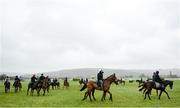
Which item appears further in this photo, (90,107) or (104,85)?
(104,85)

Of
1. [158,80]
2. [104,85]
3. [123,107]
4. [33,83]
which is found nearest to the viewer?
[123,107]

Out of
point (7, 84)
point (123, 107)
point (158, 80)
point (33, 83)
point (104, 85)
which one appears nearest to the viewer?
point (123, 107)

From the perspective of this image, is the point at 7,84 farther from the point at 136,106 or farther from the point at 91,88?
the point at 136,106

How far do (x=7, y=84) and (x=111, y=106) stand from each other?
24057 mm

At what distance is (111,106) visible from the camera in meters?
26.2

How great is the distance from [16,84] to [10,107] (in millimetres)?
22114

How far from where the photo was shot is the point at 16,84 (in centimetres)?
4753

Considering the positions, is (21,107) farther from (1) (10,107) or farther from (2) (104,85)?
(2) (104,85)

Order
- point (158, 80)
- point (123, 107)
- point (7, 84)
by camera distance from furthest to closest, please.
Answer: point (7, 84) < point (158, 80) < point (123, 107)

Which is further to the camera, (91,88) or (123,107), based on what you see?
(91,88)

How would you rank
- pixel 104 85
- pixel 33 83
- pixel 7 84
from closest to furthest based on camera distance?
pixel 104 85
pixel 33 83
pixel 7 84

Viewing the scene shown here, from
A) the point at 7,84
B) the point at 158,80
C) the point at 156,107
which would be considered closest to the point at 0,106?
the point at 156,107

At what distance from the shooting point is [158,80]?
34.0m

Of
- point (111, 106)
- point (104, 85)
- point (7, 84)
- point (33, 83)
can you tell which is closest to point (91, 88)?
point (104, 85)
